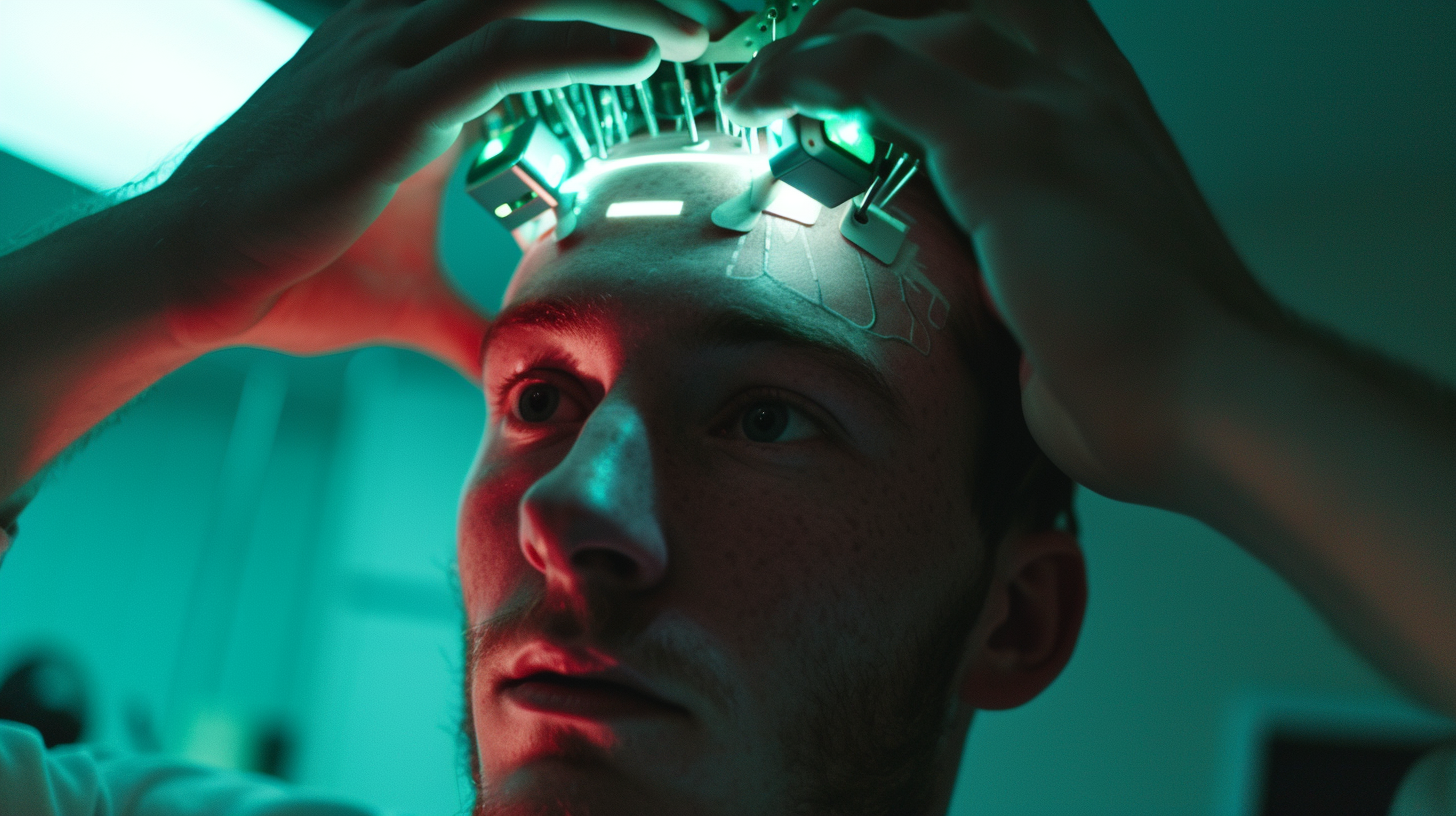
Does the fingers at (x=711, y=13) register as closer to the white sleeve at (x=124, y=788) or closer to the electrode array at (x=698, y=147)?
the electrode array at (x=698, y=147)

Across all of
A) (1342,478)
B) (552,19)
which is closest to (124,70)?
(552,19)

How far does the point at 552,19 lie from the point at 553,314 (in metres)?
0.28

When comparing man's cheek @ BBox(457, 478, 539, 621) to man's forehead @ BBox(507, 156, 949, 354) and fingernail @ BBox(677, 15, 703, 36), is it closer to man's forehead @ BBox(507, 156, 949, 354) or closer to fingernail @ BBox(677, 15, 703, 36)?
man's forehead @ BBox(507, 156, 949, 354)

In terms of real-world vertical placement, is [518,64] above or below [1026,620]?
above

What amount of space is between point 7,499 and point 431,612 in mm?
2833

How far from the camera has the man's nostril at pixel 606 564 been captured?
2.36ft

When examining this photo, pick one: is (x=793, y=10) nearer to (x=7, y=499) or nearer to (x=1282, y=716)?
(x=7, y=499)

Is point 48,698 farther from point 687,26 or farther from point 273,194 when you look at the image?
point 687,26

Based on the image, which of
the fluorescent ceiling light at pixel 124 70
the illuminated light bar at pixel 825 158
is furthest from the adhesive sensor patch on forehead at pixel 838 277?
the fluorescent ceiling light at pixel 124 70

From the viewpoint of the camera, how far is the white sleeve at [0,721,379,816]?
3.01 ft

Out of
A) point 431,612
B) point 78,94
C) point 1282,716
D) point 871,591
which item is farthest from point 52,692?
point 1282,716

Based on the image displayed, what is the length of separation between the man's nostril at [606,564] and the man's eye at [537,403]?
0.87 feet

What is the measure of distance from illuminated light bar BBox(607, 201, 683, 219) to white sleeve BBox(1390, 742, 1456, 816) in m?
0.76

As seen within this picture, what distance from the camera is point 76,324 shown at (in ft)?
2.72
